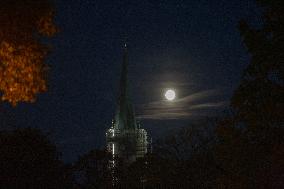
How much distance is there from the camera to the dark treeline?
13.9 m

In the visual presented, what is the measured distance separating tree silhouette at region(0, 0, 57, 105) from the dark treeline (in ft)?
19.3

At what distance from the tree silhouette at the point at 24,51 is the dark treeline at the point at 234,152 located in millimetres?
5881

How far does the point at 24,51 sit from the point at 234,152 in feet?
22.2

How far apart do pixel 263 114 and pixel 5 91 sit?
6484 millimetres

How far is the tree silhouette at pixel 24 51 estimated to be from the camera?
9445 mm

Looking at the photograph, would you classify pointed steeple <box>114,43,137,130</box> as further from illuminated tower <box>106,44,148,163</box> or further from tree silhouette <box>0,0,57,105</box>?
tree silhouette <box>0,0,57,105</box>

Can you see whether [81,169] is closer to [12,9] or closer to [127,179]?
[127,179]

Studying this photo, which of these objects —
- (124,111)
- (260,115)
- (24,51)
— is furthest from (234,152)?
(124,111)

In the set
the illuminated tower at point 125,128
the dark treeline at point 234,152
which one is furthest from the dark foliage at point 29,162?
the illuminated tower at point 125,128

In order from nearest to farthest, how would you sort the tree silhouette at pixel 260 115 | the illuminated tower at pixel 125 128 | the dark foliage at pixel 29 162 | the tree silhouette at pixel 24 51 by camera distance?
the tree silhouette at pixel 24 51, the tree silhouette at pixel 260 115, the dark foliage at pixel 29 162, the illuminated tower at pixel 125 128

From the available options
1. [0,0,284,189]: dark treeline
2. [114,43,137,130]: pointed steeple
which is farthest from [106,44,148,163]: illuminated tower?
[0,0,284,189]: dark treeline

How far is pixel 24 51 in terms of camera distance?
32.0ft

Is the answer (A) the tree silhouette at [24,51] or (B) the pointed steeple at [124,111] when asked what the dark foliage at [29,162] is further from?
(B) the pointed steeple at [124,111]

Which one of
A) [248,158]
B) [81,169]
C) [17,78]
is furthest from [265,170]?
[81,169]
